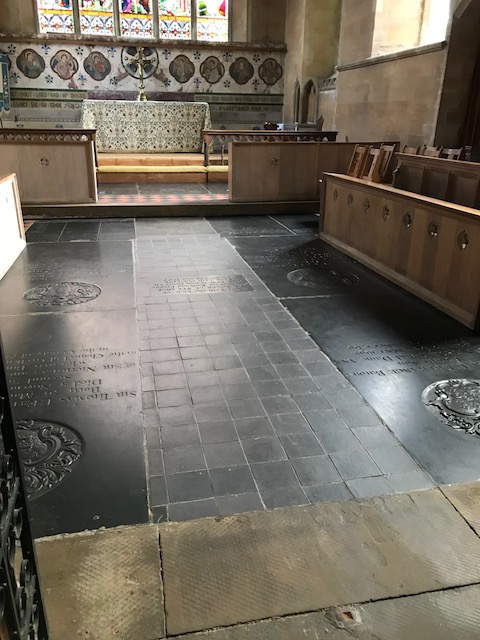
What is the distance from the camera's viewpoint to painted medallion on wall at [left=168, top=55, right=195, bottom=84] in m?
14.4

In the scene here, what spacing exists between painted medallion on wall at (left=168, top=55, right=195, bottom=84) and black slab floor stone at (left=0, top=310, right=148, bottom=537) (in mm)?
12359

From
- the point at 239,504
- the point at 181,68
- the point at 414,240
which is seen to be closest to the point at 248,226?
the point at 414,240

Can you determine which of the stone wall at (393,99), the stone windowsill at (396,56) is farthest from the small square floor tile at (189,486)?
the stone windowsill at (396,56)

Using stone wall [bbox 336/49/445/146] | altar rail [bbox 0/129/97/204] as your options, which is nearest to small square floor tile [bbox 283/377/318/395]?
altar rail [bbox 0/129/97/204]

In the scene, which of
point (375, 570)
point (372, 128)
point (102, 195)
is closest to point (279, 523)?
point (375, 570)

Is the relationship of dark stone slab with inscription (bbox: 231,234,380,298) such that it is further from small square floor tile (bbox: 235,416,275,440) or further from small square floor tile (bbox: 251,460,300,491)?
small square floor tile (bbox: 251,460,300,491)

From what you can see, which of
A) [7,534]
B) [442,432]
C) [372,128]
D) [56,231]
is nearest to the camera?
[7,534]

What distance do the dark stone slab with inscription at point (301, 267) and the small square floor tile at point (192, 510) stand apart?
8.46 feet

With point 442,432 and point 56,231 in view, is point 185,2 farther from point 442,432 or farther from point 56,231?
point 442,432

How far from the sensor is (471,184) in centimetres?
438

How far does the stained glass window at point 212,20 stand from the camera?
14.6 meters

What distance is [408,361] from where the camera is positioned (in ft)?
10.8

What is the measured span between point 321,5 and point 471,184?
1068 cm

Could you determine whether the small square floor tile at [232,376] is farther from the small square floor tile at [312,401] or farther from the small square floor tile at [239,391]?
the small square floor tile at [312,401]
